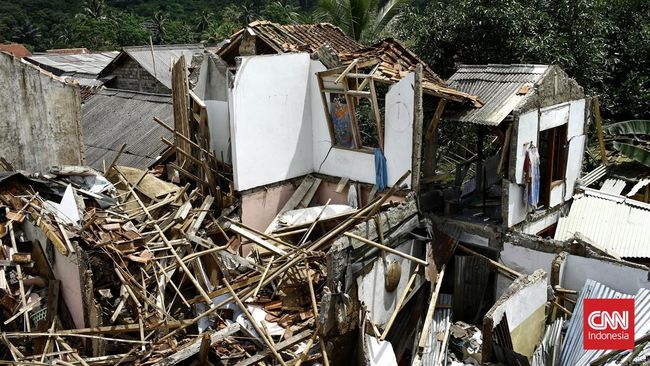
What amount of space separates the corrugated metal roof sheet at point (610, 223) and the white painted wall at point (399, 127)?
145 inches

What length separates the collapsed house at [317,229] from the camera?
351 inches

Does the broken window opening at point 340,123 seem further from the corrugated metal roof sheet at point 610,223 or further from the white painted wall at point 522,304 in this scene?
the white painted wall at point 522,304

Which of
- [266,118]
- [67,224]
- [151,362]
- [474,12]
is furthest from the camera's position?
[474,12]

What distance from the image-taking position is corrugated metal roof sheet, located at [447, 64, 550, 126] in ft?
35.5

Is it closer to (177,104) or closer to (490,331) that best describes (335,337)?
(490,331)

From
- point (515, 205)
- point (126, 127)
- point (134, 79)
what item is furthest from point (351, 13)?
point (515, 205)

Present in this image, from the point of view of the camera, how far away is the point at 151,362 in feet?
27.7

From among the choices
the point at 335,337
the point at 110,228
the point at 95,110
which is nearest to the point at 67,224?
the point at 110,228

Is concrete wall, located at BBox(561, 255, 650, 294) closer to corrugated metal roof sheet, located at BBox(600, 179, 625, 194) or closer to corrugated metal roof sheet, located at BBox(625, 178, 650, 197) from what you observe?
corrugated metal roof sheet, located at BBox(600, 179, 625, 194)

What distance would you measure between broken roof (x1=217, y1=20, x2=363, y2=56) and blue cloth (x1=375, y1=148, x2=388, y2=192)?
293 cm

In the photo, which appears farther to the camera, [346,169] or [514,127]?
[346,169]

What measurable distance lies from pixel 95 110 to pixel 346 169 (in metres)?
9.83

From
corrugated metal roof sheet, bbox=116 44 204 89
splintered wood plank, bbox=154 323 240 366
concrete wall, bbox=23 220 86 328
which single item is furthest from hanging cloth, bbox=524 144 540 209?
corrugated metal roof sheet, bbox=116 44 204 89

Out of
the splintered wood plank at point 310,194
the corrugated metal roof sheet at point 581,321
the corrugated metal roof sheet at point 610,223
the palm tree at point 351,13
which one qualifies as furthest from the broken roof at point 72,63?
the corrugated metal roof sheet at point 581,321
